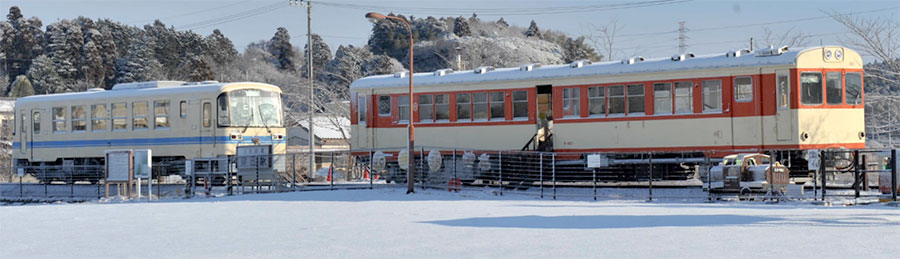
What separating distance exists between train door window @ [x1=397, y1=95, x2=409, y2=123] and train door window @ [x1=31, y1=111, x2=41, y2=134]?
14.5m

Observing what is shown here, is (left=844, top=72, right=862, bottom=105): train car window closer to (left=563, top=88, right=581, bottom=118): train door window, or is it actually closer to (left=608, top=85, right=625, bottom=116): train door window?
(left=608, top=85, right=625, bottom=116): train door window

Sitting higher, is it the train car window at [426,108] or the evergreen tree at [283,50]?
the evergreen tree at [283,50]

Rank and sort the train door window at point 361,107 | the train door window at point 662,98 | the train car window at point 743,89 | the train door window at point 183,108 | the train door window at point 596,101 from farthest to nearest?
the train door window at point 183,108, the train door window at point 361,107, the train door window at point 596,101, the train door window at point 662,98, the train car window at point 743,89

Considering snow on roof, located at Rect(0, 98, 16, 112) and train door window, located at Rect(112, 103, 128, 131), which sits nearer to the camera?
train door window, located at Rect(112, 103, 128, 131)

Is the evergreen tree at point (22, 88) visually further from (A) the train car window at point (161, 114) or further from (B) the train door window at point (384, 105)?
(B) the train door window at point (384, 105)

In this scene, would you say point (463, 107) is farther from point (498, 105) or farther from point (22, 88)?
point (22, 88)

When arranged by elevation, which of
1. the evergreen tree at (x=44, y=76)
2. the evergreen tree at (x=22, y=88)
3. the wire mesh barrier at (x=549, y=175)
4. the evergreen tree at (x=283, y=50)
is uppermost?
the evergreen tree at (x=283, y=50)

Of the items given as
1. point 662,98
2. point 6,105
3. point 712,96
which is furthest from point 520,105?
point 6,105

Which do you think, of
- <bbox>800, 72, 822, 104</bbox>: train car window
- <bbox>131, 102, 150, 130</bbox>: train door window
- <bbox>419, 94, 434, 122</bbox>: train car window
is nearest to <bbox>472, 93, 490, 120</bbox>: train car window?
<bbox>419, 94, 434, 122</bbox>: train car window

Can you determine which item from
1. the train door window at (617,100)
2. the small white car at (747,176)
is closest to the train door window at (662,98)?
the train door window at (617,100)

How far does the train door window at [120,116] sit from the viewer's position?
3197cm

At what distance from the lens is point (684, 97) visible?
2377cm

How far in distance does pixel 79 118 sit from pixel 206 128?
5.97 metres

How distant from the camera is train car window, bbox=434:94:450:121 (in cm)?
2725
